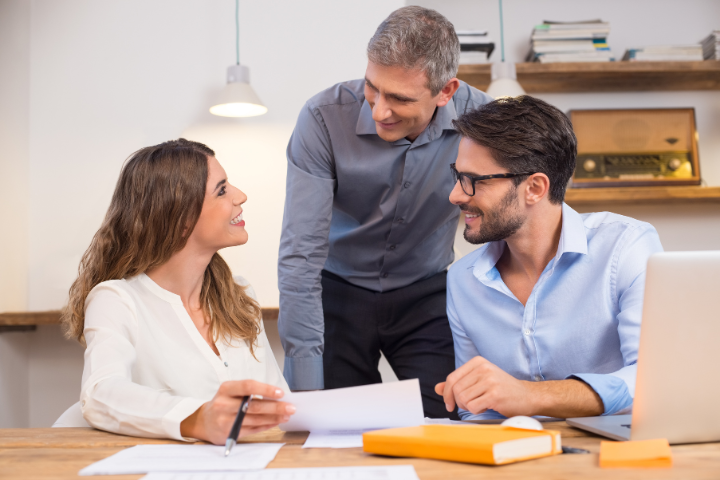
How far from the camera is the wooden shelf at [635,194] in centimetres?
282

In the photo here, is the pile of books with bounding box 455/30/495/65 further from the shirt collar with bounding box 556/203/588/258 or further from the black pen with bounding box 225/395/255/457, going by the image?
the black pen with bounding box 225/395/255/457

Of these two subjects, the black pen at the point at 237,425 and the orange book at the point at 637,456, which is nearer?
the orange book at the point at 637,456

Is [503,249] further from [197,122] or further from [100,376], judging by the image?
[197,122]

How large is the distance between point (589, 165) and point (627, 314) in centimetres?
187

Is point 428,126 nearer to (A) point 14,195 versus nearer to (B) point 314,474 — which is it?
(B) point 314,474

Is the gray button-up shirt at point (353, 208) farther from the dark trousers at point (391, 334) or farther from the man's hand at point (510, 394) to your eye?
the man's hand at point (510, 394)

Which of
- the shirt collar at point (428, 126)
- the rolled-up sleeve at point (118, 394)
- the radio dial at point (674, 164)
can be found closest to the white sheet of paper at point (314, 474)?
the rolled-up sleeve at point (118, 394)

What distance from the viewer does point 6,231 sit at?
2662 mm

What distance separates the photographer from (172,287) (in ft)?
5.10

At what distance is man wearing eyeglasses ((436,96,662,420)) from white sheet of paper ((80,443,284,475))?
51 centimetres

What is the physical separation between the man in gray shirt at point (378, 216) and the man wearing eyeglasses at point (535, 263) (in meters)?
0.23

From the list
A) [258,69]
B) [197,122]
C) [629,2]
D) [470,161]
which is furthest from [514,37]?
[470,161]

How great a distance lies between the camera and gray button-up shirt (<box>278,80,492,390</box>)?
1.69 meters

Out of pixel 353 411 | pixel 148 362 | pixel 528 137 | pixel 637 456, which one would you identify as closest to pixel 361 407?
pixel 353 411
